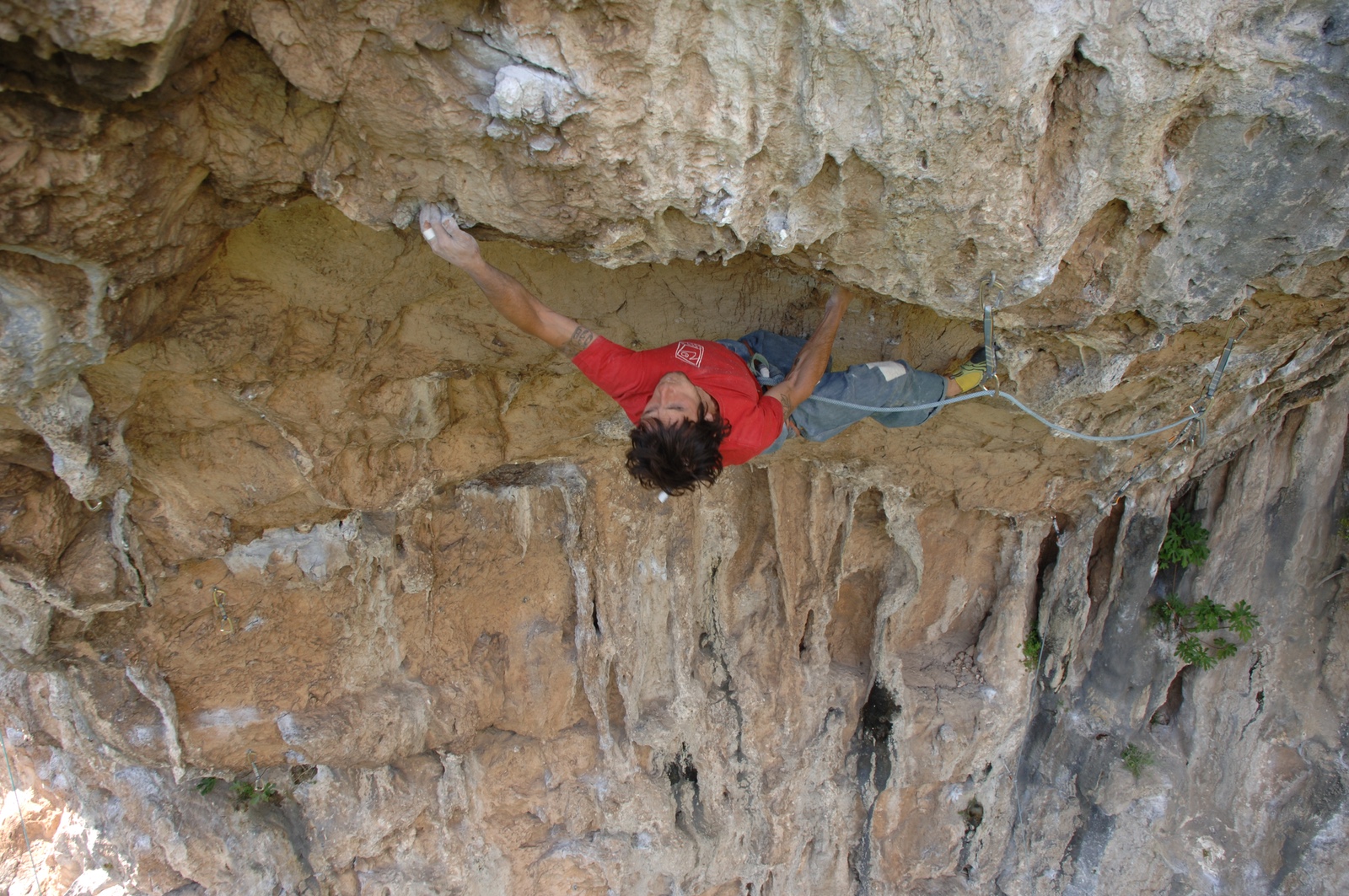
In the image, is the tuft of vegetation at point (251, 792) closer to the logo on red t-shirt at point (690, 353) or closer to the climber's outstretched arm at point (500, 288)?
the climber's outstretched arm at point (500, 288)

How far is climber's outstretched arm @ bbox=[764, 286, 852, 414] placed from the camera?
2.35 meters

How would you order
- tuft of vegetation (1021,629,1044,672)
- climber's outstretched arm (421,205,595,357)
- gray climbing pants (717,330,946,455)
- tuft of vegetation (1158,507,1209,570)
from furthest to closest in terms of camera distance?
tuft of vegetation (1021,629,1044,672), tuft of vegetation (1158,507,1209,570), gray climbing pants (717,330,946,455), climber's outstretched arm (421,205,595,357)

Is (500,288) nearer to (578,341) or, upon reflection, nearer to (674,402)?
(578,341)

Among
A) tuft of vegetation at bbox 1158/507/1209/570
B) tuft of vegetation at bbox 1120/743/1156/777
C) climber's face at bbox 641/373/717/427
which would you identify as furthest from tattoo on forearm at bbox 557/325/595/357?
tuft of vegetation at bbox 1120/743/1156/777

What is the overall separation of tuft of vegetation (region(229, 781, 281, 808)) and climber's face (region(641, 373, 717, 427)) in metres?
2.89

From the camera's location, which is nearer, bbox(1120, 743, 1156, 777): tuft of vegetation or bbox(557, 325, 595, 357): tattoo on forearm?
bbox(557, 325, 595, 357): tattoo on forearm

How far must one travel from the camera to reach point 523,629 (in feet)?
12.1

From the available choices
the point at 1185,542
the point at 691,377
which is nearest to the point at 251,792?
the point at 691,377

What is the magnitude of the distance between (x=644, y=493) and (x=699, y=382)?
3.94 feet

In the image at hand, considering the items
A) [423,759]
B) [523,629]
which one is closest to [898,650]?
[523,629]

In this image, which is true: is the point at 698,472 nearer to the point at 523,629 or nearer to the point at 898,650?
the point at 523,629

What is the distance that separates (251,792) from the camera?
12.1 ft

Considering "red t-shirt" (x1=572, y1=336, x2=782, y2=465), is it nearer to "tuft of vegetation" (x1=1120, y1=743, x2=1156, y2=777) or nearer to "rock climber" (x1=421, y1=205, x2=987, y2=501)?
"rock climber" (x1=421, y1=205, x2=987, y2=501)

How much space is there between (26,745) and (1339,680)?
6740mm
